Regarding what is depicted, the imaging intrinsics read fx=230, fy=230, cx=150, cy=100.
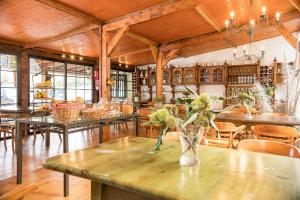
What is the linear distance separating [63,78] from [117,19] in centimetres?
354

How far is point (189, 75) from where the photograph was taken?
9.47m

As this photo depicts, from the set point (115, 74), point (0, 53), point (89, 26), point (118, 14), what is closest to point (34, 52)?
point (0, 53)

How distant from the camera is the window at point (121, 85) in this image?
10.2 metres

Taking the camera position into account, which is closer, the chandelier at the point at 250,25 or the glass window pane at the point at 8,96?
the chandelier at the point at 250,25

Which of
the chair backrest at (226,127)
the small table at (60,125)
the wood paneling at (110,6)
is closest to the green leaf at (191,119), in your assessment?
the small table at (60,125)

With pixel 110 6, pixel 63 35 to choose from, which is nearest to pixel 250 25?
pixel 110 6

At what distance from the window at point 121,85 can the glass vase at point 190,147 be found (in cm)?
884

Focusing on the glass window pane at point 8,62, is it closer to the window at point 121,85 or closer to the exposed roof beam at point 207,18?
the window at point 121,85

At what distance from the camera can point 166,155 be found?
1528 millimetres

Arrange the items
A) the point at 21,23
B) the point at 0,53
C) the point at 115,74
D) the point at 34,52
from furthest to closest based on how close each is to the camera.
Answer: the point at 115,74
the point at 34,52
the point at 0,53
the point at 21,23

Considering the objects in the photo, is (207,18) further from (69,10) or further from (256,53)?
(256,53)

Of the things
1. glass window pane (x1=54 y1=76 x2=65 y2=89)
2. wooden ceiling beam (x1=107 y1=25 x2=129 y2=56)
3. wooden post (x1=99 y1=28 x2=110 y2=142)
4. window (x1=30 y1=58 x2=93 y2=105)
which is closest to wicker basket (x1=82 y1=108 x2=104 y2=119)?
wooden post (x1=99 y1=28 x2=110 y2=142)

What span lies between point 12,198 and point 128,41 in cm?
627

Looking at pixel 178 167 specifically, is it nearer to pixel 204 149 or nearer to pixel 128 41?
pixel 204 149
